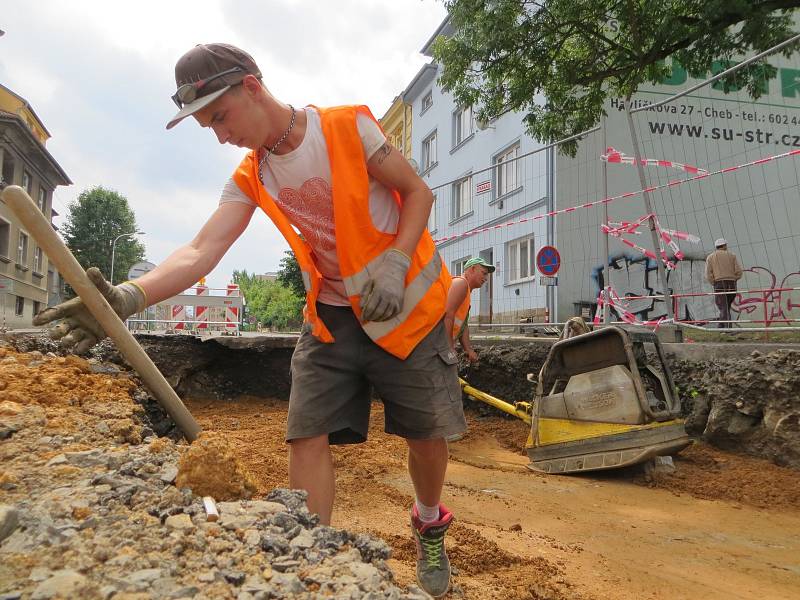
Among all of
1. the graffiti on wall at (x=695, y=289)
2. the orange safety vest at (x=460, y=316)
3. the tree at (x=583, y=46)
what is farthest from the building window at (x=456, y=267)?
the orange safety vest at (x=460, y=316)

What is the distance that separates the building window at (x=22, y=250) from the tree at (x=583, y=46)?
24911 millimetres

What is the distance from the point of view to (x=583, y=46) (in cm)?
728

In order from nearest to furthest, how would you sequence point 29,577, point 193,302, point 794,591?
1. point 29,577
2. point 794,591
3. point 193,302

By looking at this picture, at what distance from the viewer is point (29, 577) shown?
3.34 ft

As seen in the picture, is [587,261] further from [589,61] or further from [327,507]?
[327,507]

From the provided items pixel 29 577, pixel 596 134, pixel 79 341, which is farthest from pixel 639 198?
pixel 29 577

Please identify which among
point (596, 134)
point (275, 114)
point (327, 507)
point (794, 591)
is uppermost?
point (596, 134)

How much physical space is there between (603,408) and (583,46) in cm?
483

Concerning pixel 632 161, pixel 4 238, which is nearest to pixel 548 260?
pixel 632 161

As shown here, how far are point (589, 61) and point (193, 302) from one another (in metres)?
10.0

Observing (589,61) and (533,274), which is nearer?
(589,61)

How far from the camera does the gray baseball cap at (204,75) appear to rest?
183cm

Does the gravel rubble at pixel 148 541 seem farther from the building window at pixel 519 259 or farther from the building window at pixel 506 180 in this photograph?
the building window at pixel 506 180

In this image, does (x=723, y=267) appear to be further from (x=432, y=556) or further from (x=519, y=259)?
(x=432, y=556)
